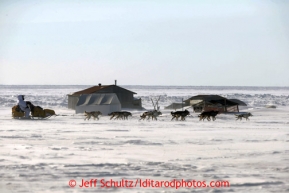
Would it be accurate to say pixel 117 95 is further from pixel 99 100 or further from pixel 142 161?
pixel 142 161

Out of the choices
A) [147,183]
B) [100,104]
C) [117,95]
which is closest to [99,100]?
[100,104]

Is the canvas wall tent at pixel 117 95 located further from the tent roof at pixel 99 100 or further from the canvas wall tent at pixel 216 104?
the canvas wall tent at pixel 216 104

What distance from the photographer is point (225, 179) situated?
11.1 meters

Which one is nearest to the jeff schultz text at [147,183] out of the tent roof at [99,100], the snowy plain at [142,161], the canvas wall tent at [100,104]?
the snowy plain at [142,161]

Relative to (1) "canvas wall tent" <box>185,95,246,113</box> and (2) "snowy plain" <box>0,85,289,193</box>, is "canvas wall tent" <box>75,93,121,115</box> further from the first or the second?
(2) "snowy plain" <box>0,85,289,193</box>

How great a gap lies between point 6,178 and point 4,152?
4.50 metres

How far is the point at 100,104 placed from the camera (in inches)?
1679

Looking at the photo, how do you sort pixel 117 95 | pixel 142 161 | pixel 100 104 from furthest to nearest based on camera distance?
pixel 117 95 → pixel 100 104 → pixel 142 161

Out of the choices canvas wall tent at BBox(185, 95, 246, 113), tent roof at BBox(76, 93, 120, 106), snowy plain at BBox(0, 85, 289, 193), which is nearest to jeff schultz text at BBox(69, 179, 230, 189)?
snowy plain at BBox(0, 85, 289, 193)

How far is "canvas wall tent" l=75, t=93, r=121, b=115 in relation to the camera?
4253 cm

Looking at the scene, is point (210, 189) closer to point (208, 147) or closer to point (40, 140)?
point (208, 147)

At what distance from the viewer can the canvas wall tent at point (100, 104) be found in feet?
140

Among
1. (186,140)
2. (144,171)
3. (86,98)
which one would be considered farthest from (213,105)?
(144,171)

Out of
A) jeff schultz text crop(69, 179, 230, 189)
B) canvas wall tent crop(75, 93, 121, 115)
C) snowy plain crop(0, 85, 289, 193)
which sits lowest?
jeff schultz text crop(69, 179, 230, 189)
